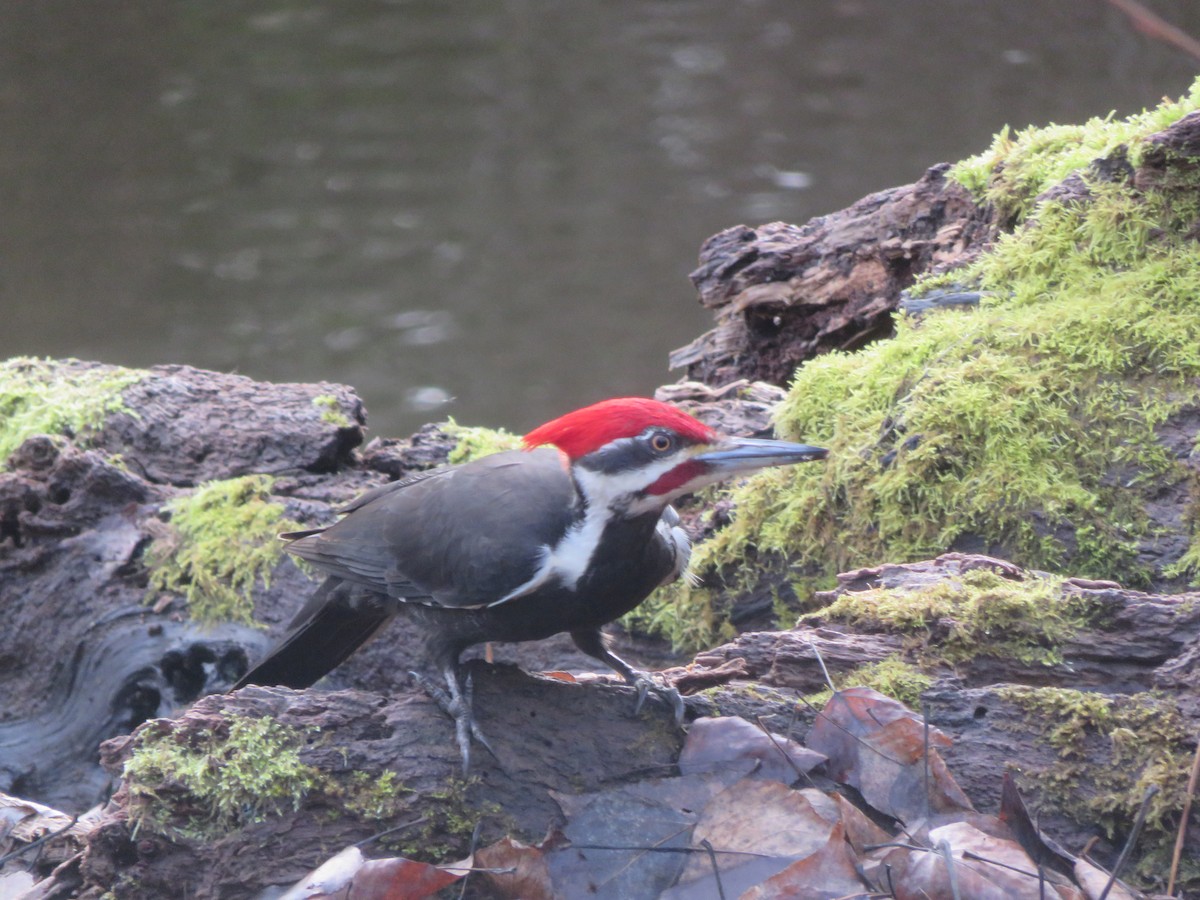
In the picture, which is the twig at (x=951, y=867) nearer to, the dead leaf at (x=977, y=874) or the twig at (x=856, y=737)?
the dead leaf at (x=977, y=874)

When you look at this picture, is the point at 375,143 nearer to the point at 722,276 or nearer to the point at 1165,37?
the point at 722,276

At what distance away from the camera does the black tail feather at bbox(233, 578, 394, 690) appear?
319 cm

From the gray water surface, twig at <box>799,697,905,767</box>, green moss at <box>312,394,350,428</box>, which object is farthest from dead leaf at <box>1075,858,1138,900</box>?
the gray water surface

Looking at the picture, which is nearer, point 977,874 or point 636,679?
point 977,874

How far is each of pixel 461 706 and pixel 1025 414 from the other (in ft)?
Answer: 5.51

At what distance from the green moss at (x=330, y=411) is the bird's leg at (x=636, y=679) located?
4.60 feet

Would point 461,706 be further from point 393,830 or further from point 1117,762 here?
point 1117,762

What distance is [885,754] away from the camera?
2365 mm

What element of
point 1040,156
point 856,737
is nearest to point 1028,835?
point 856,737

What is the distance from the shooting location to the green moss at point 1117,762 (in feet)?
7.49

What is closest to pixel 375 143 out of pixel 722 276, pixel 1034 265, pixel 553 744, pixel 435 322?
pixel 435 322

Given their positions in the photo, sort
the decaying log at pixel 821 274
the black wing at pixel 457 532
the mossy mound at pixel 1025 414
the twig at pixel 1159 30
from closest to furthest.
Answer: the twig at pixel 1159 30 < the black wing at pixel 457 532 < the mossy mound at pixel 1025 414 < the decaying log at pixel 821 274

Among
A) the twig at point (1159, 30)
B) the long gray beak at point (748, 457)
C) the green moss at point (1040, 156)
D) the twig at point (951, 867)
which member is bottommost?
the twig at point (951, 867)

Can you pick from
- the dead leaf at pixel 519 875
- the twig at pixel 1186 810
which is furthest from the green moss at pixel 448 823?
the twig at pixel 1186 810
